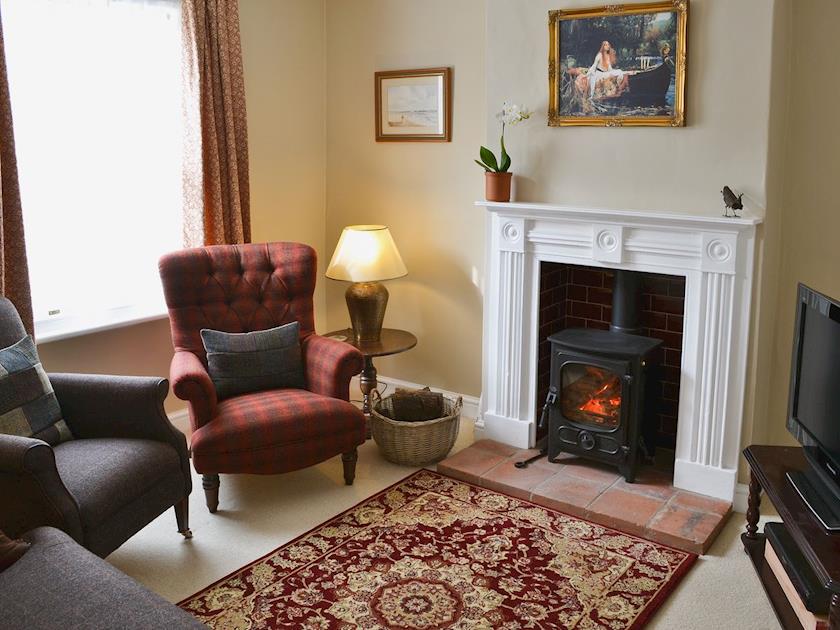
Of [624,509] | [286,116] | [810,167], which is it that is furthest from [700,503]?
[286,116]

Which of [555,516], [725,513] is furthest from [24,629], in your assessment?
[725,513]

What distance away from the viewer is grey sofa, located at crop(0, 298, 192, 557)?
8.38 feet

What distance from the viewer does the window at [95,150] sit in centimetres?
370

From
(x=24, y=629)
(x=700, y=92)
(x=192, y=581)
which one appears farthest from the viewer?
(x=700, y=92)

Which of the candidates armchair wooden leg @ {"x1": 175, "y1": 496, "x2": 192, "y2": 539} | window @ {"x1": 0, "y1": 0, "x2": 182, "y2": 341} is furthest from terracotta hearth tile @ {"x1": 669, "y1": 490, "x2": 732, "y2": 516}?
window @ {"x1": 0, "y1": 0, "x2": 182, "y2": 341}

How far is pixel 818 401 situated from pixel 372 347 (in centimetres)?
219

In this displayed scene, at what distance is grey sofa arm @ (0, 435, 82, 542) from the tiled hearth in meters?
1.83

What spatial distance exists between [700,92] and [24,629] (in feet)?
9.74

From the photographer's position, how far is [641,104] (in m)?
3.61

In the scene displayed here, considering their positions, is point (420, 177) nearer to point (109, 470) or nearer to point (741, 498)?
point (741, 498)

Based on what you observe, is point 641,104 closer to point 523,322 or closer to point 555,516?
point 523,322

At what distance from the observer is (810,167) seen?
3.50 meters

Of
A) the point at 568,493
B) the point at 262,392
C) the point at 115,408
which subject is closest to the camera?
the point at 115,408

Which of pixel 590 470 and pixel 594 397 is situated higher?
pixel 594 397
